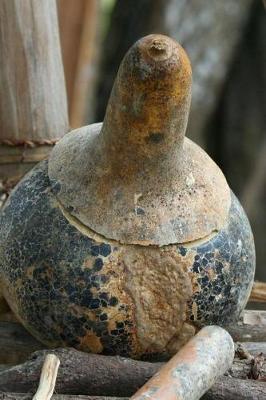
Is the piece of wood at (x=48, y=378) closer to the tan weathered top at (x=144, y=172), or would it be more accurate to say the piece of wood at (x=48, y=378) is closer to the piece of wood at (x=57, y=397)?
the piece of wood at (x=57, y=397)

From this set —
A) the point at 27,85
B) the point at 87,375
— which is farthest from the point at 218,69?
the point at 87,375

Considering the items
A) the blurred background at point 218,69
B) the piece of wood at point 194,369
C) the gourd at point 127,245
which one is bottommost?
the blurred background at point 218,69

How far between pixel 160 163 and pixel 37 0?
62 cm

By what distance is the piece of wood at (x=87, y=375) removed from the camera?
1597 millimetres

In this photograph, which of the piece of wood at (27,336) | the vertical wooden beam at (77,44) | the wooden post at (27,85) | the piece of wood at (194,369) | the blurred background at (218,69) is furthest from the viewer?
the blurred background at (218,69)

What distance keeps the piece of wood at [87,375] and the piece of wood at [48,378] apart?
2 centimetres

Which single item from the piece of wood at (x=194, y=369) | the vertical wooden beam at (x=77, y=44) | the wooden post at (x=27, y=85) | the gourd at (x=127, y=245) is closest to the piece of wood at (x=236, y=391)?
the piece of wood at (x=194, y=369)

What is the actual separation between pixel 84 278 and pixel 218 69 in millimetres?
2154

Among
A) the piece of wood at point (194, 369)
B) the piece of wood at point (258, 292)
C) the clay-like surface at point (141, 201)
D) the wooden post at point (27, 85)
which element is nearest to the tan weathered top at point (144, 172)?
the clay-like surface at point (141, 201)

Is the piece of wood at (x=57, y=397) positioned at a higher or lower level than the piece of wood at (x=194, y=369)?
lower

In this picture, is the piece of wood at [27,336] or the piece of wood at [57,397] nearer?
the piece of wood at [57,397]

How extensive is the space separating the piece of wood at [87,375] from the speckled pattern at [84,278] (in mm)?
56

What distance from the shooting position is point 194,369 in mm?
1518

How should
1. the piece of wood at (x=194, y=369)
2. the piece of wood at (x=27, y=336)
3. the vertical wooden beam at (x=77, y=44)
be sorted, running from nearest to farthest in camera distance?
1. the piece of wood at (x=194, y=369)
2. the piece of wood at (x=27, y=336)
3. the vertical wooden beam at (x=77, y=44)
